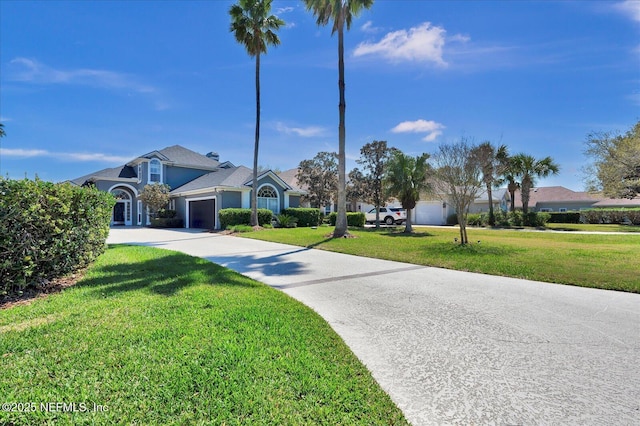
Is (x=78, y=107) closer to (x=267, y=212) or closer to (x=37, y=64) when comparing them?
(x=37, y=64)

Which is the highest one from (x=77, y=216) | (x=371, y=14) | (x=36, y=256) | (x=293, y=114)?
(x=371, y=14)

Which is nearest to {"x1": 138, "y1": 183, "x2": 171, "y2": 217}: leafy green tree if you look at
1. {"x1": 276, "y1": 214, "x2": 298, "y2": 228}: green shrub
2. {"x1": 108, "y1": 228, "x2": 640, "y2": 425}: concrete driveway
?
{"x1": 276, "y1": 214, "x2": 298, "y2": 228}: green shrub

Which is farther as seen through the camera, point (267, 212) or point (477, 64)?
point (267, 212)

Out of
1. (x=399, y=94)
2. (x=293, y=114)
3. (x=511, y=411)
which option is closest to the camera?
(x=511, y=411)

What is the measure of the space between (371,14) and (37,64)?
15.7m

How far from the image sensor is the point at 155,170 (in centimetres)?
2753

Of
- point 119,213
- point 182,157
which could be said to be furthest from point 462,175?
point 119,213

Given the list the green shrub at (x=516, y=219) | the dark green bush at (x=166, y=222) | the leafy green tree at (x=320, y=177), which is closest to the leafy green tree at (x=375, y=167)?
the leafy green tree at (x=320, y=177)

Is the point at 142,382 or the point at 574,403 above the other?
the point at 142,382

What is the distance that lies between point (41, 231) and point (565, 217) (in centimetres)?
3917

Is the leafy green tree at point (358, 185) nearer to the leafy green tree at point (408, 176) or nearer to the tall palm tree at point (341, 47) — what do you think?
the leafy green tree at point (408, 176)

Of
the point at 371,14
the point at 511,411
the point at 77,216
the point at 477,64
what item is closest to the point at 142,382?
the point at 511,411

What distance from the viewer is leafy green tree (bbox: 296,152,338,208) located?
104 feet

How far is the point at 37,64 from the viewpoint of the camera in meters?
12.5
